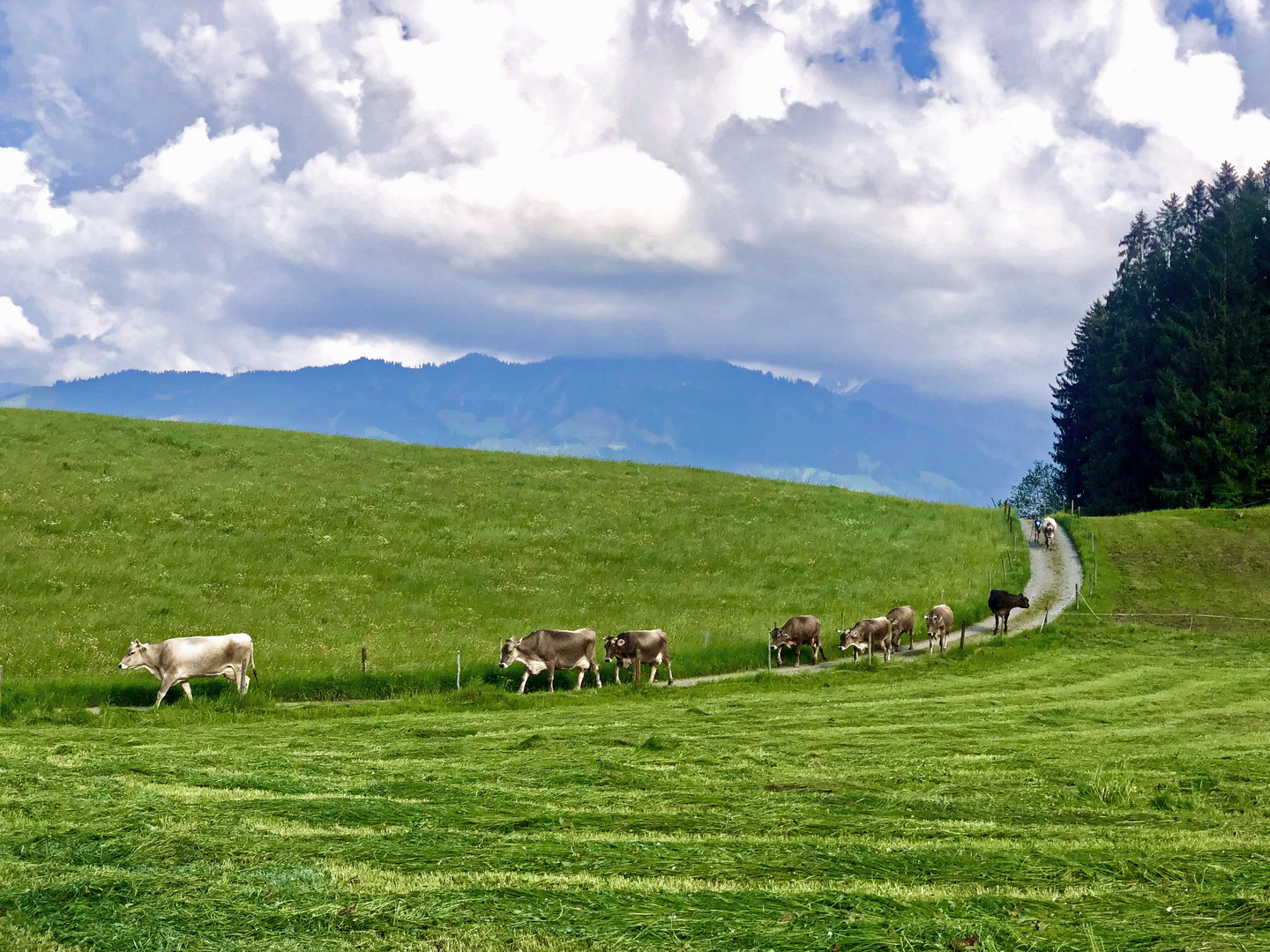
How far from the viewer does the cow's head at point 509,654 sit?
99.9 feet

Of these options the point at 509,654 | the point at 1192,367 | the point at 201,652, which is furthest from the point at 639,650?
the point at 1192,367

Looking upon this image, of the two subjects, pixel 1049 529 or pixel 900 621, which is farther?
pixel 1049 529

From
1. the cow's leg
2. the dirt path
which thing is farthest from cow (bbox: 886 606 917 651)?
the cow's leg

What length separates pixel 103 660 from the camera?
1164 inches

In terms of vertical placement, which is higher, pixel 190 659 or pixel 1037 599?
pixel 1037 599

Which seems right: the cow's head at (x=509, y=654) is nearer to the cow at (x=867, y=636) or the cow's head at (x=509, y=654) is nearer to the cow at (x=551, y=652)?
the cow at (x=551, y=652)

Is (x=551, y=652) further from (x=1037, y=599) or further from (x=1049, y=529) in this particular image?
(x=1049, y=529)

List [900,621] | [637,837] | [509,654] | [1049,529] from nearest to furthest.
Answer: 1. [637,837]
2. [509,654]
3. [900,621]
4. [1049,529]

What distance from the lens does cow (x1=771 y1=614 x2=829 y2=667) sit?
1428 inches

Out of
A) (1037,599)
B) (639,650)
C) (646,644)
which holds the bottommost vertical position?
(639,650)

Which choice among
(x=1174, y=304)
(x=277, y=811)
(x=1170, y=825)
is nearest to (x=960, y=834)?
(x=1170, y=825)

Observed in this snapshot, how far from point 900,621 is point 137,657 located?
27.0 metres

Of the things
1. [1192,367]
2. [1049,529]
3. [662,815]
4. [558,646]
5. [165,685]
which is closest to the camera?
[662,815]

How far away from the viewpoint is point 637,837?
1045cm
